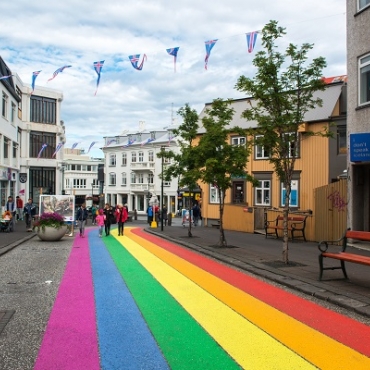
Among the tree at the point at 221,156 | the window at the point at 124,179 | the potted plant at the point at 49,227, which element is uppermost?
the window at the point at 124,179

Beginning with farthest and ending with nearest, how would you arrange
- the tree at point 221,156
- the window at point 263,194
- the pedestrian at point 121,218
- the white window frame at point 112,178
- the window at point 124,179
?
the white window frame at point 112,178
the window at point 124,179
the window at point 263,194
the pedestrian at point 121,218
the tree at point 221,156

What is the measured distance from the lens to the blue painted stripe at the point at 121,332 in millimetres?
4699

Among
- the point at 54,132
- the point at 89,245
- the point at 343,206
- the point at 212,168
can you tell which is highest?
the point at 54,132

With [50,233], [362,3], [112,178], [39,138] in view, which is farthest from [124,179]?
[362,3]

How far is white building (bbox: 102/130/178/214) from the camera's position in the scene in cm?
6538

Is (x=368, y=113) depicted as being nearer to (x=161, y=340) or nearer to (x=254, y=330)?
(x=254, y=330)

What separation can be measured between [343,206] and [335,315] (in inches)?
399

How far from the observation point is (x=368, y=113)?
566 inches

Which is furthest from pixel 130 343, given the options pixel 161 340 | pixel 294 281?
pixel 294 281

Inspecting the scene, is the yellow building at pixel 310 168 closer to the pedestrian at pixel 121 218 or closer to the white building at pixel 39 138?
the pedestrian at pixel 121 218

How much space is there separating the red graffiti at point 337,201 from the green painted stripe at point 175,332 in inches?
365

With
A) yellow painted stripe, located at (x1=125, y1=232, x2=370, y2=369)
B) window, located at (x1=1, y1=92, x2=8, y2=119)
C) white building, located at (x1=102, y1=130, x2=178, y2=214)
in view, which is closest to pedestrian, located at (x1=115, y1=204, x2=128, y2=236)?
window, located at (x1=1, y1=92, x2=8, y2=119)

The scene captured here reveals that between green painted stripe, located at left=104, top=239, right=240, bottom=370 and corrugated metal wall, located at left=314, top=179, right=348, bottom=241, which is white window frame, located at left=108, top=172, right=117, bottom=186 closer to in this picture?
corrugated metal wall, located at left=314, top=179, right=348, bottom=241

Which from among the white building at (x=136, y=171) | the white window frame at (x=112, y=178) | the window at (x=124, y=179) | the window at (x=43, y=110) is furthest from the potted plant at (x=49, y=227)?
the white window frame at (x=112, y=178)
